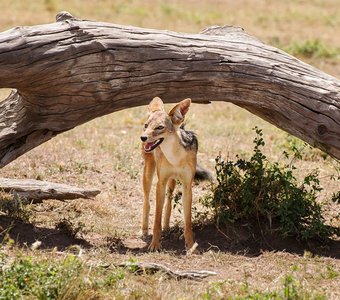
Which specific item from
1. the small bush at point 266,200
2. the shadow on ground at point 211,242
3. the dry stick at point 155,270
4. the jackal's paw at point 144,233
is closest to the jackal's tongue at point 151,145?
the small bush at point 266,200

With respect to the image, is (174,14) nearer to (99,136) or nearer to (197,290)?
(99,136)

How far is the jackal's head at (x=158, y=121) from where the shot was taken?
7.86 meters

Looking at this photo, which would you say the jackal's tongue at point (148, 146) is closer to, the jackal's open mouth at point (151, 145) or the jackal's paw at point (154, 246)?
the jackal's open mouth at point (151, 145)

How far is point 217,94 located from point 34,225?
2266mm

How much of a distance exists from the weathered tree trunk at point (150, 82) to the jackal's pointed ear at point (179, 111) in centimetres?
30

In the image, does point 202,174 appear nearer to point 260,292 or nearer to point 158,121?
point 158,121

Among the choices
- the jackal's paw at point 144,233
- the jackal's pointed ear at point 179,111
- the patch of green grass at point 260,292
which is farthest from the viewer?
the jackal's paw at point 144,233

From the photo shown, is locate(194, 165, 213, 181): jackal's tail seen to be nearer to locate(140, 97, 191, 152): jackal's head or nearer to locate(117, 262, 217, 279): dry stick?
locate(140, 97, 191, 152): jackal's head

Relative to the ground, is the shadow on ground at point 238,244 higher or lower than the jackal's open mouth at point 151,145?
lower

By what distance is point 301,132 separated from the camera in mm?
8211

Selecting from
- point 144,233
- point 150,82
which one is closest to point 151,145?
point 150,82

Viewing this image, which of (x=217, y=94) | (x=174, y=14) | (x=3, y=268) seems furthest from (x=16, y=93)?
(x=174, y=14)

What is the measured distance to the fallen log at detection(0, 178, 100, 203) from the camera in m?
8.56

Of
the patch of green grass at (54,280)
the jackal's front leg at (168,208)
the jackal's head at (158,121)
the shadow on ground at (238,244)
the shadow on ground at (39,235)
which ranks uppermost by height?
the jackal's head at (158,121)
